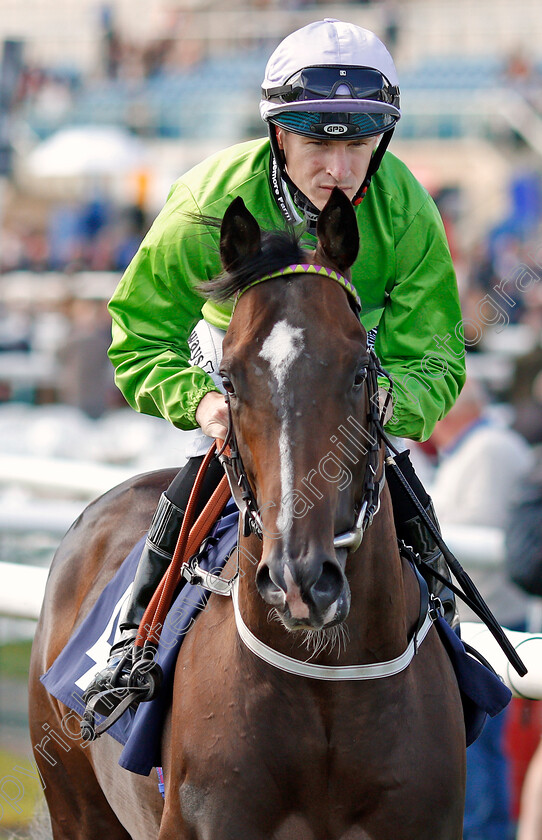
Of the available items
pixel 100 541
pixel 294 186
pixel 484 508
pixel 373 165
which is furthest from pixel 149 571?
pixel 484 508

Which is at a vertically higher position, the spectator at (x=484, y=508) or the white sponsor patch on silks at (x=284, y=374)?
the white sponsor patch on silks at (x=284, y=374)

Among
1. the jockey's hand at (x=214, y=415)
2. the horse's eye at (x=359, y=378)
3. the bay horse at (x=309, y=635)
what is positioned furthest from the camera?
the jockey's hand at (x=214, y=415)

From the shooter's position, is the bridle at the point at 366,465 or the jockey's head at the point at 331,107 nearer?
the bridle at the point at 366,465

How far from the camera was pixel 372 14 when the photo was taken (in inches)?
1088

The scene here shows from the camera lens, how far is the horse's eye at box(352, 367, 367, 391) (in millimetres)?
2469

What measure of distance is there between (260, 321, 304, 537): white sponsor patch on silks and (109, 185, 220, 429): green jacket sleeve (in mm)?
654

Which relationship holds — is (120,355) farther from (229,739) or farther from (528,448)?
(528,448)

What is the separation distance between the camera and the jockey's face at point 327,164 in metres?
2.99

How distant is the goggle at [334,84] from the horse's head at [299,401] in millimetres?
492

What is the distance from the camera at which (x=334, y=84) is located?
2973 millimetres

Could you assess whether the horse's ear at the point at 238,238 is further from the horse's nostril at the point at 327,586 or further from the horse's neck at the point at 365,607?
the horse's nostril at the point at 327,586

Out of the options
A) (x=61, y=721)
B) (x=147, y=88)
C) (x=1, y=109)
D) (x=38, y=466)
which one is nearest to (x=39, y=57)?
(x=147, y=88)

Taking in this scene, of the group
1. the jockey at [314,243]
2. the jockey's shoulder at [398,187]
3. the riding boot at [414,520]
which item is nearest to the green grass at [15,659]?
the jockey at [314,243]

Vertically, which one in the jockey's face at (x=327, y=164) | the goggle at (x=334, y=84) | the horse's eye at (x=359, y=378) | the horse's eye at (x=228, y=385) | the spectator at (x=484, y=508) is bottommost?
the spectator at (x=484, y=508)
